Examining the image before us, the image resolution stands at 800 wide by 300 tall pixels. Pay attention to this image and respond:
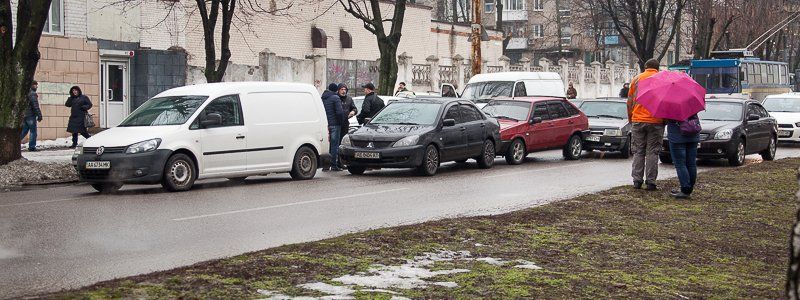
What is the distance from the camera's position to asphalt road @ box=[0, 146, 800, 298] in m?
9.74

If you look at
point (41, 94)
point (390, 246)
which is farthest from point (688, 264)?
point (41, 94)

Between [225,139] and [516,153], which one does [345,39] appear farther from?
[225,139]

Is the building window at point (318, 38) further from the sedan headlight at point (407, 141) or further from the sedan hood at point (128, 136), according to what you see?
the sedan hood at point (128, 136)

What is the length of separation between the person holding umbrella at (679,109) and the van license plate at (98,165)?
25.2 feet

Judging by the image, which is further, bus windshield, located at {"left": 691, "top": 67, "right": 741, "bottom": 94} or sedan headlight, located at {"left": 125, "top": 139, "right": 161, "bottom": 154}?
bus windshield, located at {"left": 691, "top": 67, "right": 741, "bottom": 94}

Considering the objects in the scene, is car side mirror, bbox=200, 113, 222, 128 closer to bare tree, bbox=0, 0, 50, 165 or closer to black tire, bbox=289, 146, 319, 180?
black tire, bbox=289, 146, 319, 180

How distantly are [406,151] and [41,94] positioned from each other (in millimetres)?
13792

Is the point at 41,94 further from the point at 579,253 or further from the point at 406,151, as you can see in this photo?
the point at 579,253

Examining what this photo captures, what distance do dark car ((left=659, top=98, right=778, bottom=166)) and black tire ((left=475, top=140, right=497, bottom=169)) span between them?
345 centimetres

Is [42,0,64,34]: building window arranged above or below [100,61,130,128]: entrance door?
above

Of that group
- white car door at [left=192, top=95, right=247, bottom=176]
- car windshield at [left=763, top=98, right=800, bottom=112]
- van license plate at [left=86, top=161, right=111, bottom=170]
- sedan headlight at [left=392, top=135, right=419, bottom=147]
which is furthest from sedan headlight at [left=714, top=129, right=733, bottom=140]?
van license plate at [left=86, top=161, right=111, bottom=170]

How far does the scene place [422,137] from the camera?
2042 centimetres

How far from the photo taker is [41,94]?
98.3 feet

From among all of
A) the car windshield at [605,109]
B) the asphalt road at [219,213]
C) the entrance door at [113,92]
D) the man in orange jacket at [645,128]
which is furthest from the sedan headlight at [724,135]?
the entrance door at [113,92]
